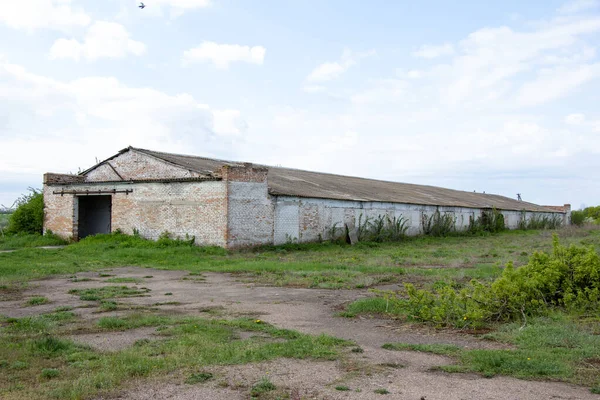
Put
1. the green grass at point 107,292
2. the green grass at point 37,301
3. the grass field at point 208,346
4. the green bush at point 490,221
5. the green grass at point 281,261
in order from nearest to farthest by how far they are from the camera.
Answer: the grass field at point 208,346 < the green grass at point 37,301 < the green grass at point 107,292 < the green grass at point 281,261 < the green bush at point 490,221

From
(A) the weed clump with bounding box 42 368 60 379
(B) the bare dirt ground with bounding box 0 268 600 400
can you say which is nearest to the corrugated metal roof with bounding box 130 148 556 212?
(B) the bare dirt ground with bounding box 0 268 600 400

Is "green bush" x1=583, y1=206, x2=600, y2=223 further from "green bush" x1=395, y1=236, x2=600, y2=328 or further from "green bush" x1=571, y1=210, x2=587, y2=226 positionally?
"green bush" x1=395, y1=236, x2=600, y2=328

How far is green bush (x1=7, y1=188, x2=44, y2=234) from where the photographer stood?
2687 cm

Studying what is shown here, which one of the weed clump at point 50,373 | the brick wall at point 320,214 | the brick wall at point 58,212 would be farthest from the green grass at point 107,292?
the brick wall at point 58,212

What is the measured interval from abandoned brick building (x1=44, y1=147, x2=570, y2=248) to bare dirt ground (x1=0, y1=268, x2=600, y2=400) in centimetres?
845

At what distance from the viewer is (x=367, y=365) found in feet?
20.1

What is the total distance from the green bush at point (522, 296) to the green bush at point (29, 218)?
2288 centimetres

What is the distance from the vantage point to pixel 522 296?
27.6 feet

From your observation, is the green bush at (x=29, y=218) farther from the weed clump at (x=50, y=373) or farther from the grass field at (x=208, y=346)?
the weed clump at (x=50, y=373)

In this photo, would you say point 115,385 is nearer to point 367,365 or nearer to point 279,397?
point 279,397

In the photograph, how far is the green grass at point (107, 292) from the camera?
35.9 feet

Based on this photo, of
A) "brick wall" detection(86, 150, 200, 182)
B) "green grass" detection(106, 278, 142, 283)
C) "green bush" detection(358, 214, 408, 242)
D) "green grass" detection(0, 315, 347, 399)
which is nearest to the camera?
"green grass" detection(0, 315, 347, 399)

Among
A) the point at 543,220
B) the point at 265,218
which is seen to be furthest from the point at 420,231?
the point at 543,220

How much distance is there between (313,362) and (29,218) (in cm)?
2486
